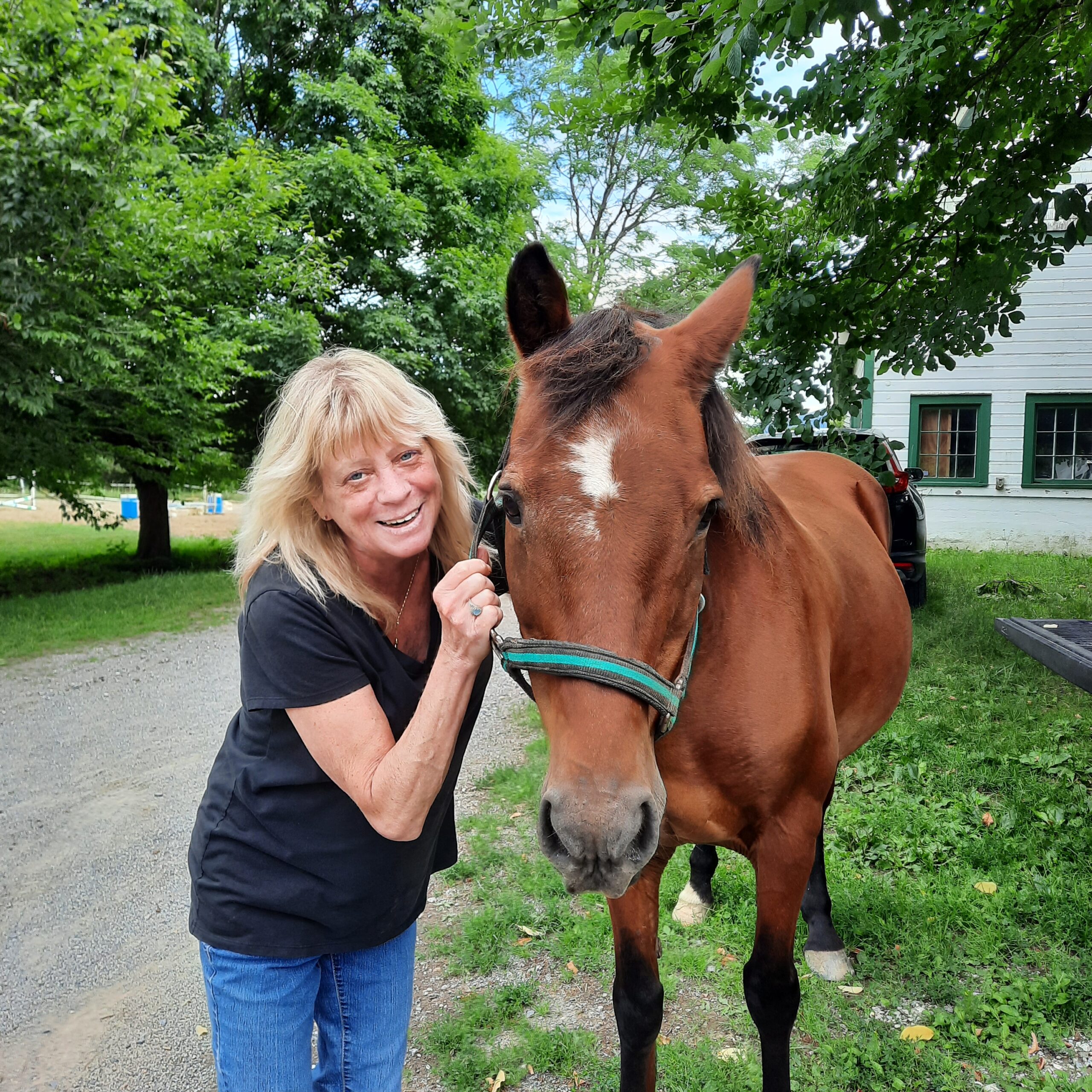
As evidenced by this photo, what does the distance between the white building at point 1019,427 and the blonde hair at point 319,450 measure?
519 inches

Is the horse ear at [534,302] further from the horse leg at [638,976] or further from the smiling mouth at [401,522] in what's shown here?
the horse leg at [638,976]

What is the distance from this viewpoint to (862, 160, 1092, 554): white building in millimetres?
13078

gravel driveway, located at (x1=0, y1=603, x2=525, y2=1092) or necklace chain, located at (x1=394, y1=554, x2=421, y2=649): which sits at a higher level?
necklace chain, located at (x1=394, y1=554, x2=421, y2=649)

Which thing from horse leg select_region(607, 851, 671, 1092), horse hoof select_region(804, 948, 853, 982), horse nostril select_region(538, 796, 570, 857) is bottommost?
horse hoof select_region(804, 948, 853, 982)

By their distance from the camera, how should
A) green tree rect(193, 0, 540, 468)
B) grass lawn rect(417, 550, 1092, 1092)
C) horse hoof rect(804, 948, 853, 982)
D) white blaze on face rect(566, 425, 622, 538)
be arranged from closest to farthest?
white blaze on face rect(566, 425, 622, 538), grass lawn rect(417, 550, 1092, 1092), horse hoof rect(804, 948, 853, 982), green tree rect(193, 0, 540, 468)

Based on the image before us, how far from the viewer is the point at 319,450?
5.43 ft

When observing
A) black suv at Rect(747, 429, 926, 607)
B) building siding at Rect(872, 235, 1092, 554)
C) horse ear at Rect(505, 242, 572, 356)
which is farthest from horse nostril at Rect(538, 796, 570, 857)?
building siding at Rect(872, 235, 1092, 554)

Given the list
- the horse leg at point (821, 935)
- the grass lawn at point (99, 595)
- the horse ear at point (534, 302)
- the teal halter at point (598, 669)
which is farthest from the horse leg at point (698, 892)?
the grass lawn at point (99, 595)

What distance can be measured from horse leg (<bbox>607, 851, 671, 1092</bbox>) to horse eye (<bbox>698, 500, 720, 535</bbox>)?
107 cm

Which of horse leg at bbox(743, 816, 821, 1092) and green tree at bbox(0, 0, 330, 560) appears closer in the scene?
horse leg at bbox(743, 816, 821, 1092)

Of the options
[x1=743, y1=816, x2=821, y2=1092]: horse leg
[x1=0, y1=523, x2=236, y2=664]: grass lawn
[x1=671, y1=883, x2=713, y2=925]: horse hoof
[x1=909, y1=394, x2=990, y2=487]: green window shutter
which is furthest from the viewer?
[x1=909, y1=394, x2=990, y2=487]: green window shutter

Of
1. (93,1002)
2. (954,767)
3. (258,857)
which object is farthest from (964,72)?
(93,1002)

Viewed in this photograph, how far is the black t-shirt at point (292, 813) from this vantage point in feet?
5.04

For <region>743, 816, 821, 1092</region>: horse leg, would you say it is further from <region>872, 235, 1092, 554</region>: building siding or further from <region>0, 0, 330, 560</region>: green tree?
<region>872, 235, 1092, 554</region>: building siding
